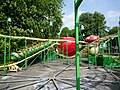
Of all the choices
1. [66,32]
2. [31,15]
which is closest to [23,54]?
[31,15]

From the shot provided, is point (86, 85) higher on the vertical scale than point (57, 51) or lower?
lower

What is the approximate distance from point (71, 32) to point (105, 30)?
9.85 metres

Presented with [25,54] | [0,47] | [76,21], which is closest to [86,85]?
[76,21]

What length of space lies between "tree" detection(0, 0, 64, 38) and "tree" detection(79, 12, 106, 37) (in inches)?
1253

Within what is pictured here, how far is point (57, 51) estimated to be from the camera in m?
22.8

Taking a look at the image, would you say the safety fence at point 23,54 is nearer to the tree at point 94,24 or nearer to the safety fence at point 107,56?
the safety fence at point 107,56

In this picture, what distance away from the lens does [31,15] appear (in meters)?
23.8

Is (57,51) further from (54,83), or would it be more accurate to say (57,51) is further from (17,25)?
(54,83)

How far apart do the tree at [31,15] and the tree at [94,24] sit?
31838 millimetres

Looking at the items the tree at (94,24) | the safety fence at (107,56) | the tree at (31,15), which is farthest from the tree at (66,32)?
the safety fence at (107,56)

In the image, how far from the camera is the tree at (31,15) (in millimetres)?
22312

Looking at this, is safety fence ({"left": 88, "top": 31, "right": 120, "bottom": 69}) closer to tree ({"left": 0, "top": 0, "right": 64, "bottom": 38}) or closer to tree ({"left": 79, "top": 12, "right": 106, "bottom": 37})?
tree ({"left": 0, "top": 0, "right": 64, "bottom": 38})

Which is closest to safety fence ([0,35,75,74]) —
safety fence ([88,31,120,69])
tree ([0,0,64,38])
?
tree ([0,0,64,38])

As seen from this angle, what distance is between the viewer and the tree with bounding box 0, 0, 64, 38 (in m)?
22.3
